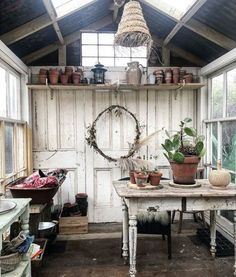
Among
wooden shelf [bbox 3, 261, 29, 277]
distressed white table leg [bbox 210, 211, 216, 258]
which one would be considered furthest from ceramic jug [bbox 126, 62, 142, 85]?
wooden shelf [bbox 3, 261, 29, 277]

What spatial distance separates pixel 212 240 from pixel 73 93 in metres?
2.77

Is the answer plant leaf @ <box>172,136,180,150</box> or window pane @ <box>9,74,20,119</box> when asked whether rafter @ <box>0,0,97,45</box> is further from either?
plant leaf @ <box>172,136,180,150</box>

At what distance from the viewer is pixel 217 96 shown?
4.03m

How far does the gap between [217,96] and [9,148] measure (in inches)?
114

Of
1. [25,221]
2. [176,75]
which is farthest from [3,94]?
[176,75]

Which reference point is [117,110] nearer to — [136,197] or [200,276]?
[136,197]

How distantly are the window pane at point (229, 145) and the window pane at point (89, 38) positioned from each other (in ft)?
7.41

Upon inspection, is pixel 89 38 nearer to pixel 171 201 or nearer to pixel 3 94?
pixel 3 94

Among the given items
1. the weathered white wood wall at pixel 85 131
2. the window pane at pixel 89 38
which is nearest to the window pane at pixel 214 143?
the weathered white wood wall at pixel 85 131

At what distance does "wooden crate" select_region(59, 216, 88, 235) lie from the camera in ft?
12.5

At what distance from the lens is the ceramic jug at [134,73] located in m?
4.02

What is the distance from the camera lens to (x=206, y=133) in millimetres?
4312

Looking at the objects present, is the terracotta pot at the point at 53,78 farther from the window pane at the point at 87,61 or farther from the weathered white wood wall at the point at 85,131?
the window pane at the point at 87,61

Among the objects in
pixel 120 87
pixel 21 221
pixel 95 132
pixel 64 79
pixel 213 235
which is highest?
pixel 64 79
